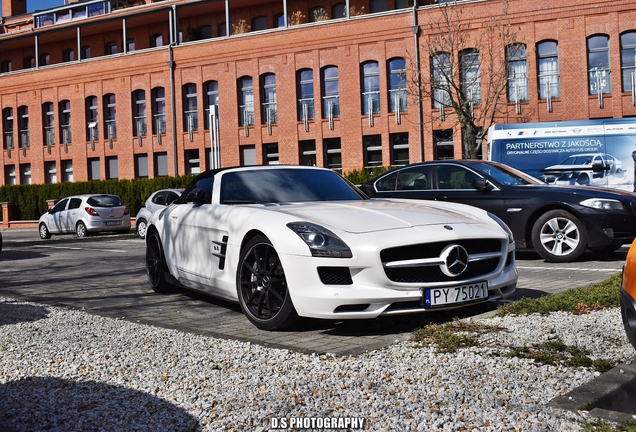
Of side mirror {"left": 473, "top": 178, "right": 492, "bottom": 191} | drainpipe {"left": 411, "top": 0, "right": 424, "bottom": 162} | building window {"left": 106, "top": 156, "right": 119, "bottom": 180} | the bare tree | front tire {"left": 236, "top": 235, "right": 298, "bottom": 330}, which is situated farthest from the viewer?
building window {"left": 106, "top": 156, "right": 119, "bottom": 180}

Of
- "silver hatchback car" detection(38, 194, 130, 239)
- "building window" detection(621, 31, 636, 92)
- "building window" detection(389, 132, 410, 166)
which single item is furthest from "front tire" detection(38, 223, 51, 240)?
"building window" detection(621, 31, 636, 92)

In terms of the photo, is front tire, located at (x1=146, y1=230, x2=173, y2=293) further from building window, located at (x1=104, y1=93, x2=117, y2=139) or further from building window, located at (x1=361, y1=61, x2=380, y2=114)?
building window, located at (x1=104, y1=93, x2=117, y2=139)

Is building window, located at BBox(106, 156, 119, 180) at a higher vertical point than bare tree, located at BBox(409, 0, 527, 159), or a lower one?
lower

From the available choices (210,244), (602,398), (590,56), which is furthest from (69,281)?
(590,56)

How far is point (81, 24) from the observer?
4538 cm

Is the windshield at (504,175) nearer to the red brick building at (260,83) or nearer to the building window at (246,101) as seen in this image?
the red brick building at (260,83)

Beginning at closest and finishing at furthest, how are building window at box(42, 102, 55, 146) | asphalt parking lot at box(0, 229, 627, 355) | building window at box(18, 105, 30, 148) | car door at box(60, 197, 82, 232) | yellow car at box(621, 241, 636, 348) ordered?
1. yellow car at box(621, 241, 636, 348)
2. asphalt parking lot at box(0, 229, 627, 355)
3. car door at box(60, 197, 82, 232)
4. building window at box(42, 102, 55, 146)
5. building window at box(18, 105, 30, 148)

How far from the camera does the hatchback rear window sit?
88.3ft

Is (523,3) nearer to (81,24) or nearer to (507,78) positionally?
(507,78)

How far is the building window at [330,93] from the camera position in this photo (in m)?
37.0

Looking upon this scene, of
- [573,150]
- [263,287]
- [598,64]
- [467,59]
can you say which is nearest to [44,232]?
[467,59]

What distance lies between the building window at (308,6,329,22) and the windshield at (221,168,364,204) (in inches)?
1245

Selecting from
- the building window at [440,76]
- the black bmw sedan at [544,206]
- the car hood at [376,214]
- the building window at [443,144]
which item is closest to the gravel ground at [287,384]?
the car hood at [376,214]

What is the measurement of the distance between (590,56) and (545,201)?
23.8 m
